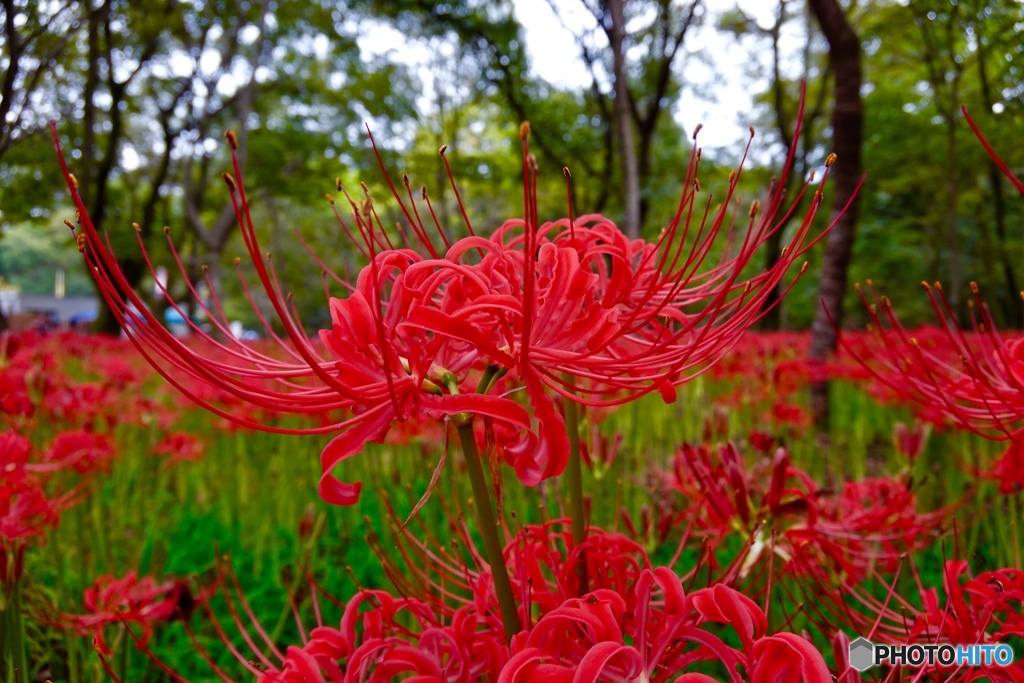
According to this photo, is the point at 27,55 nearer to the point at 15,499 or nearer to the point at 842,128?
the point at 15,499

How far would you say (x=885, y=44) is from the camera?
5141 millimetres

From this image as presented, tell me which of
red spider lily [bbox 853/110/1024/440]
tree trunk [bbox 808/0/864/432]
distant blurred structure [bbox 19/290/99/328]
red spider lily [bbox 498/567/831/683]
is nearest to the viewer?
red spider lily [bbox 498/567/831/683]

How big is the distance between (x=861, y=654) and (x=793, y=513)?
41 centimetres

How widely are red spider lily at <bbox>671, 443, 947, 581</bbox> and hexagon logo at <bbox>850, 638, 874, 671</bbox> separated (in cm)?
20

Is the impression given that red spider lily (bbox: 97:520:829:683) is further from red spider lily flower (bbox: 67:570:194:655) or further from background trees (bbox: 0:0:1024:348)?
background trees (bbox: 0:0:1024:348)

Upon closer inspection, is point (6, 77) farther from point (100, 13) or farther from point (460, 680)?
point (460, 680)

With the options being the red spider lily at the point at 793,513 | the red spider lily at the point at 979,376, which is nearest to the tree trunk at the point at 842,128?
the red spider lily at the point at 793,513

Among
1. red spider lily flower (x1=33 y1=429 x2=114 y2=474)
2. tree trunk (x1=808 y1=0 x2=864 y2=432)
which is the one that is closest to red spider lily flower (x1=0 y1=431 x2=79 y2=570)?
red spider lily flower (x1=33 y1=429 x2=114 y2=474)

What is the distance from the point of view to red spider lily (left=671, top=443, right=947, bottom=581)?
100 cm

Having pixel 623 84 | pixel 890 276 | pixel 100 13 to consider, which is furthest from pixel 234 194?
pixel 890 276

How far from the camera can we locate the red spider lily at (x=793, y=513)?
100 centimetres

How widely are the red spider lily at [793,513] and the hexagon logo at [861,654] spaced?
199 millimetres

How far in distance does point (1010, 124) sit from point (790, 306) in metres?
9.30

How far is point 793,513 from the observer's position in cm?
103
